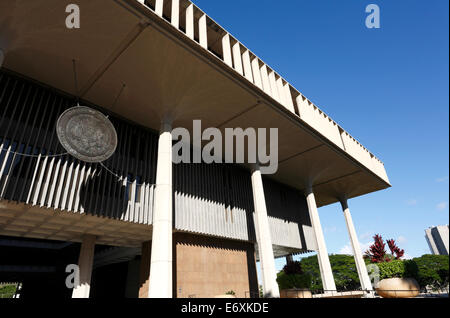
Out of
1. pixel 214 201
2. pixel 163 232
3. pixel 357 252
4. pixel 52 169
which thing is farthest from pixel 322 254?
pixel 52 169

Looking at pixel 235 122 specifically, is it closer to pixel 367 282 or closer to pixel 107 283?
pixel 367 282

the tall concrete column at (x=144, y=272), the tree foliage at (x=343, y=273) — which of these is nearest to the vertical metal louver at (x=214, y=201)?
the tall concrete column at (x=144, y=272)

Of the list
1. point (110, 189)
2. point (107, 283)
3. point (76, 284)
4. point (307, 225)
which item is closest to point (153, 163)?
point (110, 189)

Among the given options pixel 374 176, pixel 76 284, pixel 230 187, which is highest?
pixel 374 176

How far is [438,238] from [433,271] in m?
78.6

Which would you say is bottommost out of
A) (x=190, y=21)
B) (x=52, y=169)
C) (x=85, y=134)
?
(x=52, y=169)

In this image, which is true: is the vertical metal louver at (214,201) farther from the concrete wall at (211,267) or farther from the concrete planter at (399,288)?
the concrete planter at (399,288)

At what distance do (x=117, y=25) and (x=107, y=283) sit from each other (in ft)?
89.3

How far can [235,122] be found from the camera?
16.9 metres

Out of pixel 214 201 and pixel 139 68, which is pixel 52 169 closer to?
pixel 139 68

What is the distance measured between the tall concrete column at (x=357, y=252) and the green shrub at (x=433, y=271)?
4610cm

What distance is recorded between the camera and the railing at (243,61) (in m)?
12.0

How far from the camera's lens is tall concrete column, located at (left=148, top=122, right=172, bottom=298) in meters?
10.8

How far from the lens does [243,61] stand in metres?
15.0
